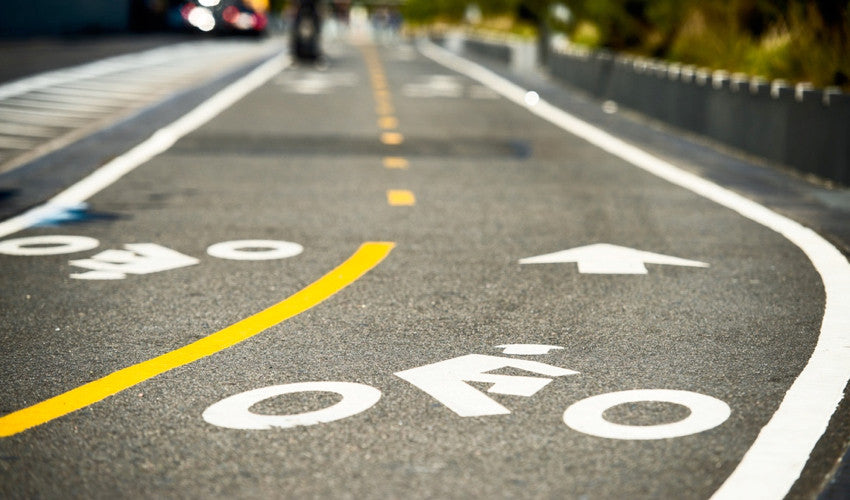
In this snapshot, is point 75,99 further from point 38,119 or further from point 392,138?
point 392,138

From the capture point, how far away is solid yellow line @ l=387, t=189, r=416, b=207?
10.6 metres

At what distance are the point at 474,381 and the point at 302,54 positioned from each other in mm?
33266

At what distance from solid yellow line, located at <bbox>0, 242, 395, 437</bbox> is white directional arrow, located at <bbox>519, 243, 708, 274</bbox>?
1085mm

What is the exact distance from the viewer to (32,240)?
8688 mm

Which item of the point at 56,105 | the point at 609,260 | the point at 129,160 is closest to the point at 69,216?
the point at 129,160

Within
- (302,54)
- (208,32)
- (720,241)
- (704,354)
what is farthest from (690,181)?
(208,32)

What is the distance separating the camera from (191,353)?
571 centimetres

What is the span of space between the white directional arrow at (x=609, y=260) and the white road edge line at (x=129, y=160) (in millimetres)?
3647

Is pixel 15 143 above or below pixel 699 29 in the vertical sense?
below

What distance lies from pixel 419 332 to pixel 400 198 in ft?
16.0

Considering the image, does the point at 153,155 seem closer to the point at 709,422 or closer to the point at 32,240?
the point at 32,240

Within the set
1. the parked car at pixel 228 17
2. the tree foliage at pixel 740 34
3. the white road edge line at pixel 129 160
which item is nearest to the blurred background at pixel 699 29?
the tree foliage at pixel 740 34

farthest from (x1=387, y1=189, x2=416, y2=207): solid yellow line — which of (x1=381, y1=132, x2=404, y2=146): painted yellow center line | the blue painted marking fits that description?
(x1=381, y1=132, x2=404, y2=146): painted yellow center line

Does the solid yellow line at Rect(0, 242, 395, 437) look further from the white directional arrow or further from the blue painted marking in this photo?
the blue painted marking
